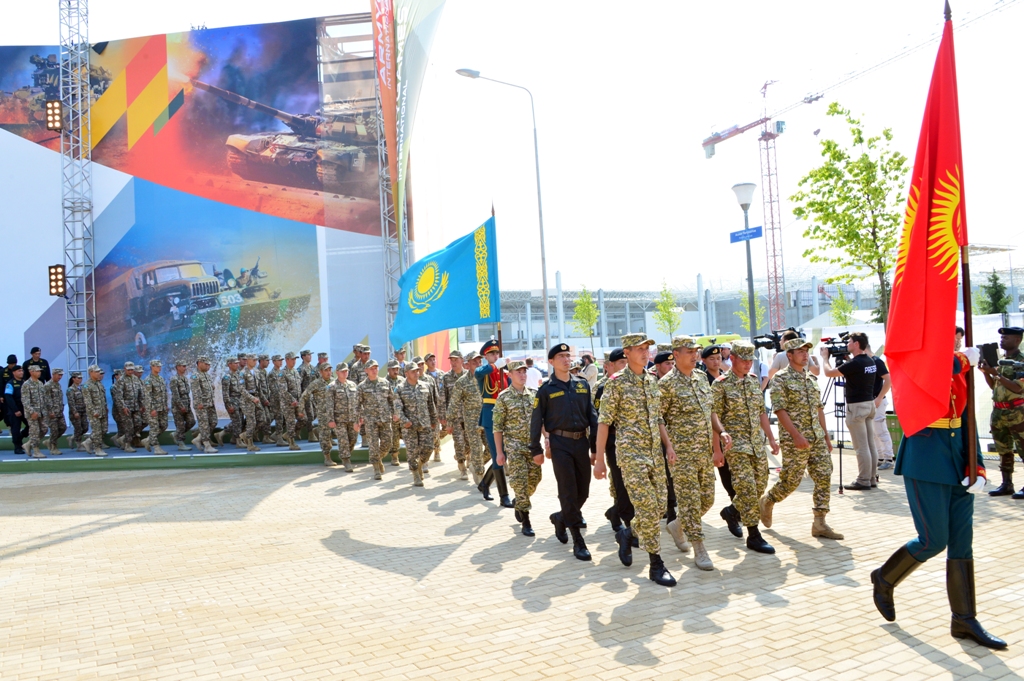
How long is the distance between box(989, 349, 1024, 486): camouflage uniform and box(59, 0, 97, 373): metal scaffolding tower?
21.8 m

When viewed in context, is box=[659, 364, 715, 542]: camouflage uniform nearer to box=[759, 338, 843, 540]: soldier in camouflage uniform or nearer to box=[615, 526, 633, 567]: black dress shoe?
box=[615, 526, 633, 567]: black dress shoe

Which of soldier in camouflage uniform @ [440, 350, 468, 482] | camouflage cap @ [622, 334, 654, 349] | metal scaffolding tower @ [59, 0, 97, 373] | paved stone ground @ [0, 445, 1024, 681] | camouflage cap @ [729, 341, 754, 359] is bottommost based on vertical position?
paved stone ground @ [0, 445, 1024, 681]

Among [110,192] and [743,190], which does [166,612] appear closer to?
[743,190]

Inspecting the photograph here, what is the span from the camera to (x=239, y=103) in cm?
2222

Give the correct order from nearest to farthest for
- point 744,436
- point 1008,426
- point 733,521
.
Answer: point 744,436
point 733,521
point 1008,426

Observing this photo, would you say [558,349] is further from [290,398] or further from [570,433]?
[290,398]

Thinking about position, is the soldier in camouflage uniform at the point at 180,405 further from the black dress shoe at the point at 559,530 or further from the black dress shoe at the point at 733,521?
the black dress shoe at the point at 733,521

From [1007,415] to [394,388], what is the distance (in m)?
8.63

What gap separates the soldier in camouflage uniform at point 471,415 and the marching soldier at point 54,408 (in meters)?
10.9

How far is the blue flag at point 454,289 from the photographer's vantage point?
1116 centimetres

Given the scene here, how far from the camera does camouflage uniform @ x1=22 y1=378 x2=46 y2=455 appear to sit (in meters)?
16.5

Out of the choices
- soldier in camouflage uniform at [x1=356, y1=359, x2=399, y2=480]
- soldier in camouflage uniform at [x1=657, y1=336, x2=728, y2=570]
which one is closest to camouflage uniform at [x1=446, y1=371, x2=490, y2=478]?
soldier in camouflage uniform at [x1=356, y1=359, x2=399, y2=480]

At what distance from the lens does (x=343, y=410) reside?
14133 mm

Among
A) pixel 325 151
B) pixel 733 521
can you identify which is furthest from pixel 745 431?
pixel 325 151
